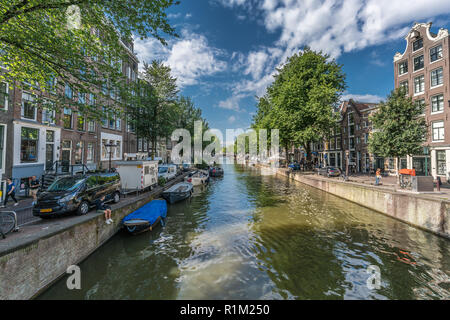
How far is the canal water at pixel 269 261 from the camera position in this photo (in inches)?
238

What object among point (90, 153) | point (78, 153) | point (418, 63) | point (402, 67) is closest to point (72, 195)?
point (78, 153)

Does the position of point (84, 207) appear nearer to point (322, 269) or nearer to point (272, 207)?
point (322, 269)

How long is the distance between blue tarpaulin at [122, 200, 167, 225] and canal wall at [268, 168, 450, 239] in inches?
600

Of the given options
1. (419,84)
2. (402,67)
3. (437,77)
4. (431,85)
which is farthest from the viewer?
(402,67)

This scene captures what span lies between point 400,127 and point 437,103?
33.0 ft

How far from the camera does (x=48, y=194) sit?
8.40m

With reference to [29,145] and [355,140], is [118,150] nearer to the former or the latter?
[29,145]

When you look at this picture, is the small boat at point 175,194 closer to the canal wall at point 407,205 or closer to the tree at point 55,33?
the tree at point 55,33

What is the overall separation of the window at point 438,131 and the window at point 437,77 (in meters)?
4.39

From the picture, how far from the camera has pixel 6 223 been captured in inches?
258

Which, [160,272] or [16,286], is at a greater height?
[16,286]

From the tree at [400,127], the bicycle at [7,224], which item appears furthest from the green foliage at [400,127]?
the bicycle at [7,224]
